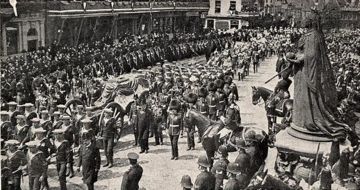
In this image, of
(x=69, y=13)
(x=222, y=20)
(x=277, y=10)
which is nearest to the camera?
(x=69, y=13)

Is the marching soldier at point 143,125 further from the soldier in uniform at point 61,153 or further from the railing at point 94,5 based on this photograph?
the railing at point 94,5

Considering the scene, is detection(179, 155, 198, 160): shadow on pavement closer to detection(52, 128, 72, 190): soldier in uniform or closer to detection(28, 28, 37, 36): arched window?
detection(52, 128, 72, 190): soldier in uniform

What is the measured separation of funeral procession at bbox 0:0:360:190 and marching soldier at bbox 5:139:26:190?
2cm

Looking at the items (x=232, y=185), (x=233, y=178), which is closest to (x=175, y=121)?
(x=233, y=178)

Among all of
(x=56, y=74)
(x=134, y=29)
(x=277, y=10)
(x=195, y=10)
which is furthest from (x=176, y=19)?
(x=56, y=74)

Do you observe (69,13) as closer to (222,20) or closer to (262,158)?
(262,158)

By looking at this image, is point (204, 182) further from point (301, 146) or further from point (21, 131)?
point (21, 131)

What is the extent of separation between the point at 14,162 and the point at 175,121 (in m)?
5.02

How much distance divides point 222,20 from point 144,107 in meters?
59.4

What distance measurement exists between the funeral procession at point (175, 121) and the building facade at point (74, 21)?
0.83 ft

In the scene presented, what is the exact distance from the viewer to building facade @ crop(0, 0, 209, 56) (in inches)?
1234

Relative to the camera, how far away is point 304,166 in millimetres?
10961

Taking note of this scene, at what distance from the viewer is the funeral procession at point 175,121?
33.8 ft

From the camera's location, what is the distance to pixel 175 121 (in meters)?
14.4
